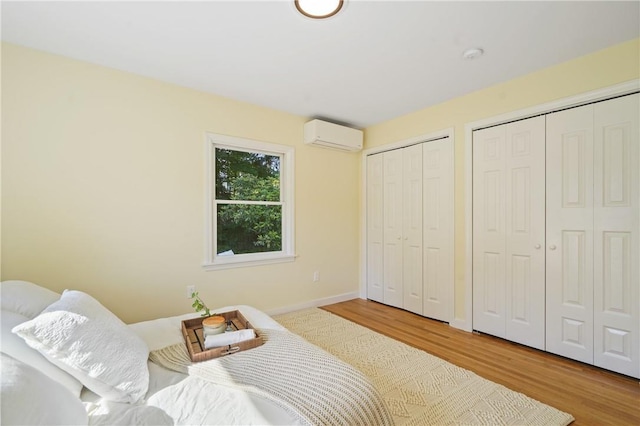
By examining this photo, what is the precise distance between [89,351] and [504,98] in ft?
11.8

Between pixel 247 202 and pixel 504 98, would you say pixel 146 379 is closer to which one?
pixel 247 202

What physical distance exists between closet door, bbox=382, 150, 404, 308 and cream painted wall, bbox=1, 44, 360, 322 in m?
1.50

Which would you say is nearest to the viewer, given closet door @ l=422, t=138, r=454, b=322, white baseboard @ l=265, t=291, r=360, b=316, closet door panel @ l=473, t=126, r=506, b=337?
closet door panel @ l=473, t=126, r=506, b=337

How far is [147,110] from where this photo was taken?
2723 millimetres

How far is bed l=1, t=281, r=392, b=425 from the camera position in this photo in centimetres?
103

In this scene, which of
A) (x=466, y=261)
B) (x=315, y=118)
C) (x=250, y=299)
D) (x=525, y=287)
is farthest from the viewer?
(x=315, y=118)

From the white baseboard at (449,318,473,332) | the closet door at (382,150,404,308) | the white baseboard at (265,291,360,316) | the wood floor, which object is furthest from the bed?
the closet door at (382,150,404,308)

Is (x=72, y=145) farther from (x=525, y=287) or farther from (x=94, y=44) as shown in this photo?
(x=525, y=287)

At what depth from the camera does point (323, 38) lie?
2.13 m

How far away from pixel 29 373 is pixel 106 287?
6.47 ft

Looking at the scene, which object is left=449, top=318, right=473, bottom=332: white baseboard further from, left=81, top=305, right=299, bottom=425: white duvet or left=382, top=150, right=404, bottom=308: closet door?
left=81, top=305, right=299, bottom=425: white duvet

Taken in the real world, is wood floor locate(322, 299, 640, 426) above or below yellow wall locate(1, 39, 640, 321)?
below

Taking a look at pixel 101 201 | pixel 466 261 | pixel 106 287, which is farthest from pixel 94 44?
pixel 466 261

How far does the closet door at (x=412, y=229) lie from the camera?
358cm
